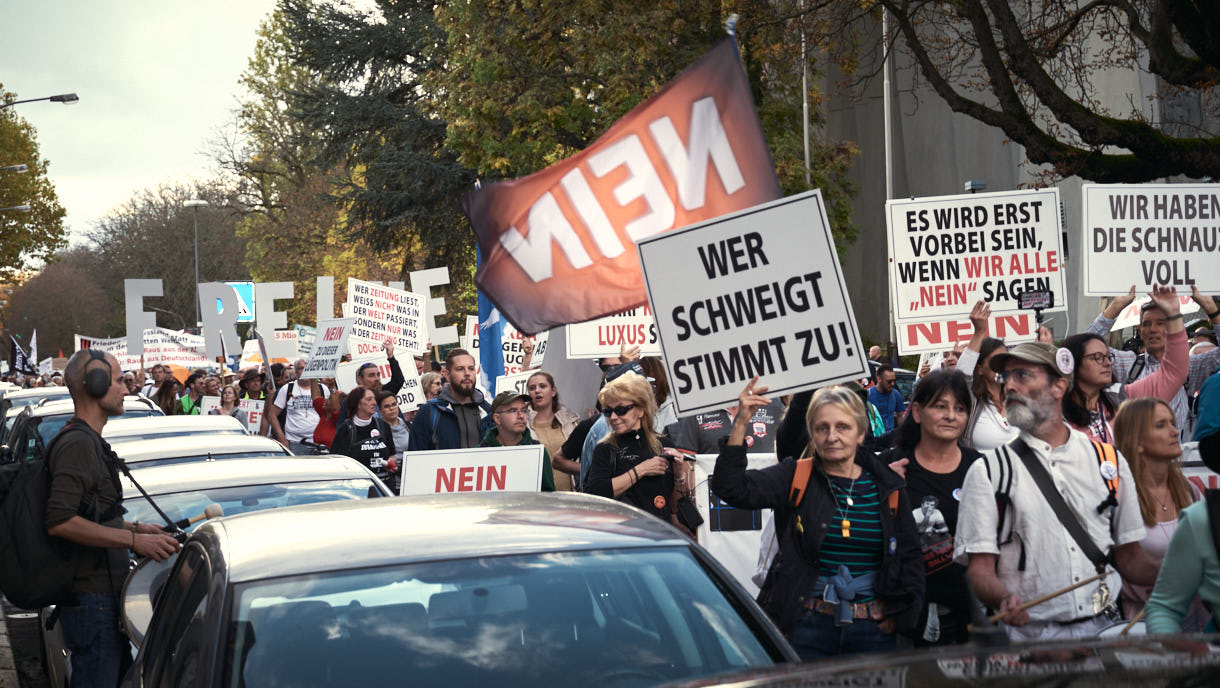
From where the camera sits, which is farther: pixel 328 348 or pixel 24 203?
pixel 24 203

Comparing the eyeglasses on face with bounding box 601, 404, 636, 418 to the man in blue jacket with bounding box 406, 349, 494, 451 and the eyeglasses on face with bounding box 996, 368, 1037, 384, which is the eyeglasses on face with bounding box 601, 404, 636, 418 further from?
the man in blue jacket with bounding box 406, 349, 494, 451

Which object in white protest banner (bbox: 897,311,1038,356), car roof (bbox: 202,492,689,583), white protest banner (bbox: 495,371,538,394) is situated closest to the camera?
car roof (bbox: 202,492,689,583)

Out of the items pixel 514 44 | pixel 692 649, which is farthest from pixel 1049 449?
pixel 514 44

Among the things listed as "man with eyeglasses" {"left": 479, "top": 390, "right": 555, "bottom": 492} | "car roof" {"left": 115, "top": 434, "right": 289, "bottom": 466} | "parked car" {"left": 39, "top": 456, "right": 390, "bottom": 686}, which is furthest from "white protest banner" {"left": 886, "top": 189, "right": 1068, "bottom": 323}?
"parked car" {"left": 39, "top": 456, "right": 390, "bottom": 686}

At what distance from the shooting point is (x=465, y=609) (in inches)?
137

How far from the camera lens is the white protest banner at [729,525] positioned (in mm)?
8141

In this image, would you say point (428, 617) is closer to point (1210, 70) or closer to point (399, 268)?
point (1210, 70)

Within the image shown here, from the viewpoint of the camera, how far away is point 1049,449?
4.70 meters

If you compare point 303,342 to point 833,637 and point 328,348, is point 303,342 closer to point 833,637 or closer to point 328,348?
point 328,348

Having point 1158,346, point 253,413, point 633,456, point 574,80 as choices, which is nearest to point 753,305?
point 633,456

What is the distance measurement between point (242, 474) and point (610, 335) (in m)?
5.83

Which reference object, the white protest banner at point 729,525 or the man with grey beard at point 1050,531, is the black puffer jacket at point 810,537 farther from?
the white protest banner at point 729,525

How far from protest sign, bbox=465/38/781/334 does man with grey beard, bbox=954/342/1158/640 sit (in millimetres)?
2707

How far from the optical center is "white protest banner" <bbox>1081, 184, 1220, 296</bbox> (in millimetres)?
9398
